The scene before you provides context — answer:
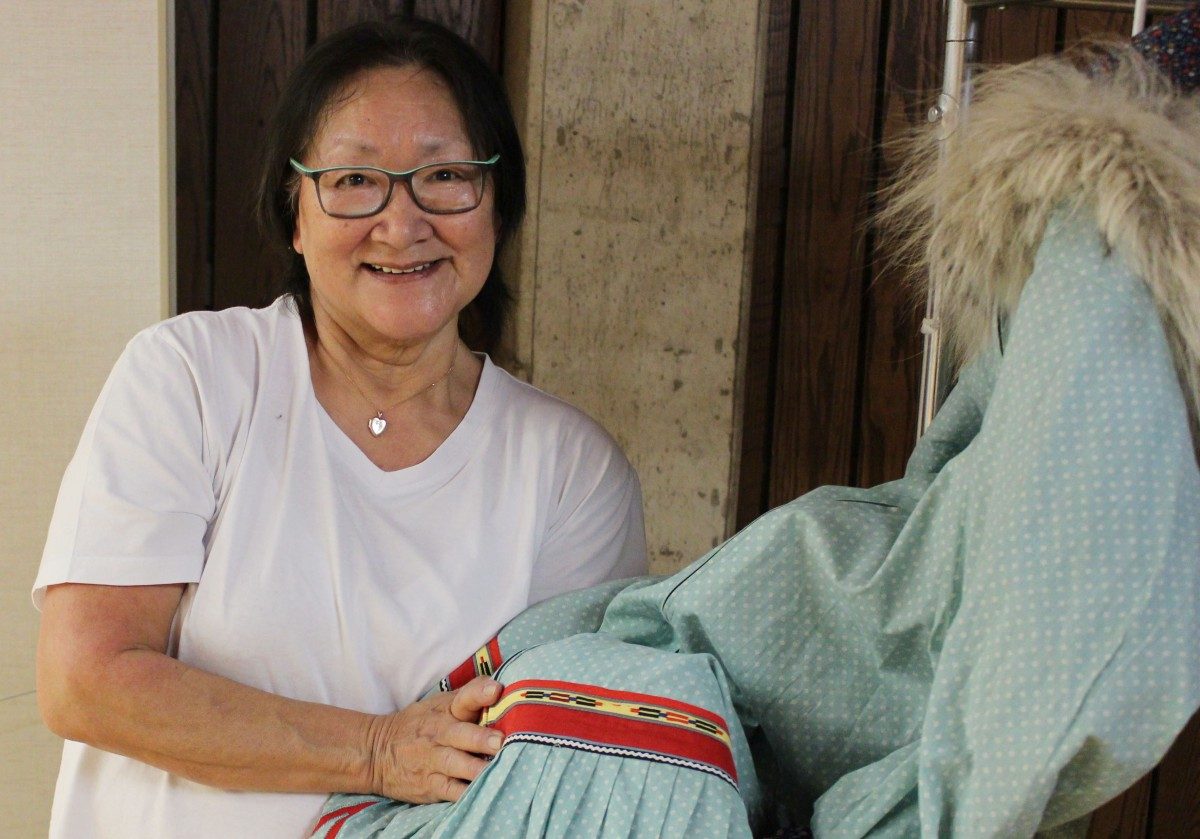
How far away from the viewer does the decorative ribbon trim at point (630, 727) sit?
115 cm

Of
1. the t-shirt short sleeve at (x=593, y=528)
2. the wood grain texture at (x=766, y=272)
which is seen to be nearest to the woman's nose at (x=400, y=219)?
the t-shirt short sleeve at (x=593, y=528)

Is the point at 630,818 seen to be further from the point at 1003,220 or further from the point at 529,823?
the point at 1003,220

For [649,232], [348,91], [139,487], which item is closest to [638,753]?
[139,487]

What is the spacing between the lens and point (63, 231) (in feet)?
5.87

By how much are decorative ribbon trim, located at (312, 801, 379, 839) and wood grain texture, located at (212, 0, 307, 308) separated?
1.22 metres

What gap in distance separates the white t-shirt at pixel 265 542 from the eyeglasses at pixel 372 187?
170 millimetres

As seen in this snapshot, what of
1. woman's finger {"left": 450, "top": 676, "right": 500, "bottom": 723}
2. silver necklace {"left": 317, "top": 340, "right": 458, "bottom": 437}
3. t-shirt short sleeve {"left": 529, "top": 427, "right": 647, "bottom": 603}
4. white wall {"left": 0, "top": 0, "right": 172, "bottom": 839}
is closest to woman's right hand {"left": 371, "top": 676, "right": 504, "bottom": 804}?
woman's finger {"left": 450, "top": 676, "right": 500, "bottom": 723}

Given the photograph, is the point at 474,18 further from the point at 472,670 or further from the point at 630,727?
the point at 630,727

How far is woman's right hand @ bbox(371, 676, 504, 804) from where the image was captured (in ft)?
4.20

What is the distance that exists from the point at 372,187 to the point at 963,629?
90 cm

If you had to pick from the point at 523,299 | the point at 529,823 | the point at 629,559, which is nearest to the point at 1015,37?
the point at 523,299

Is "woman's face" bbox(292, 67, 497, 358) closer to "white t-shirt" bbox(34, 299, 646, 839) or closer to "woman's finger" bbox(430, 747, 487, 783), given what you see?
"white t-shirt" bbox(34, 299, 646, 839)

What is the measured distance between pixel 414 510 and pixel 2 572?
670 millimetres

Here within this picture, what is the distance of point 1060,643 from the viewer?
970 mm
